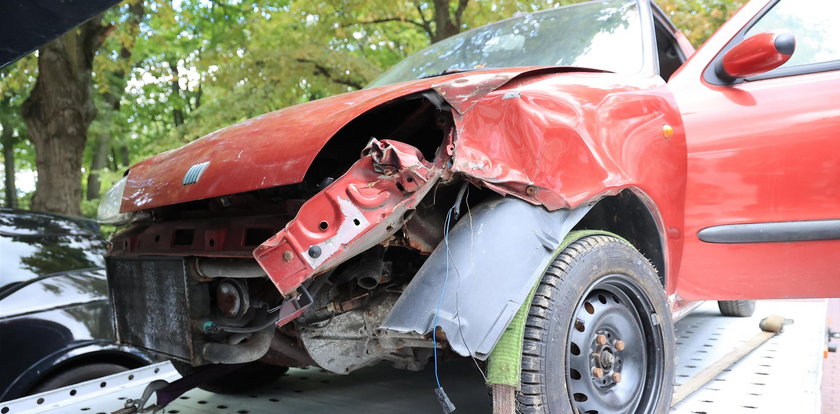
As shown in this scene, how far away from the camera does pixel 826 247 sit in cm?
246

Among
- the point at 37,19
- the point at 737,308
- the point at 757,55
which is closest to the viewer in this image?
the point at 37,19

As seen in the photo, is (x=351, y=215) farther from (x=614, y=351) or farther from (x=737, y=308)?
(x=737, y=308)

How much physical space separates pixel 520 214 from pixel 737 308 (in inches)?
116

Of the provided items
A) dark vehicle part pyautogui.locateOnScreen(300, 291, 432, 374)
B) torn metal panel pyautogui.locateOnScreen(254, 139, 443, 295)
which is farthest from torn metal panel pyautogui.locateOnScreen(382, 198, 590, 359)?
dark vehicle part pyautogui.locateOnScreen(300, 291, 432, 374)

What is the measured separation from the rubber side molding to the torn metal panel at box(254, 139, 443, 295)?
1.38 metres

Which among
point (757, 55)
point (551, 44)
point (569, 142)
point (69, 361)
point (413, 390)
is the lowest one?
point (413, 390)

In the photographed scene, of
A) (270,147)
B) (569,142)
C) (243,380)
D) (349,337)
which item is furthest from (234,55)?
(569,142)

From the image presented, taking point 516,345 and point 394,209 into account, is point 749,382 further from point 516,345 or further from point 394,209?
point 394,209

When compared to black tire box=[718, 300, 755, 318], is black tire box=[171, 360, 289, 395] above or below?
above

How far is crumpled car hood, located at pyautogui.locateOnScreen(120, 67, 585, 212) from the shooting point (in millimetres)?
1791

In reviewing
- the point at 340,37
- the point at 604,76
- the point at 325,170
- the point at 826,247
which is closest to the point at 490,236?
the point at 325,170

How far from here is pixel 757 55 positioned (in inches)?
94.3

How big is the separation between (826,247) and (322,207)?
203 cm

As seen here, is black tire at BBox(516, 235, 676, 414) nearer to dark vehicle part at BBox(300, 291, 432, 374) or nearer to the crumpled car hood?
dark vehicle part at BBox(300, 291, 432, 374)
